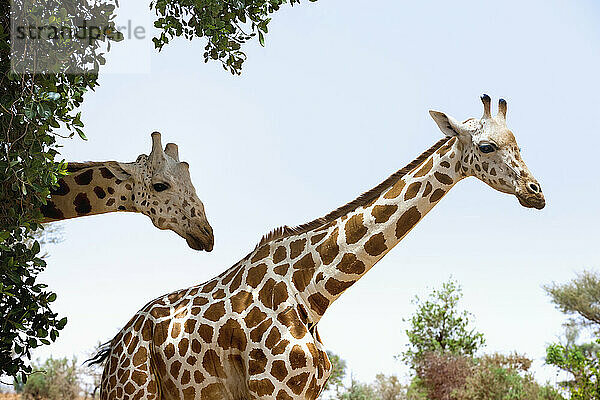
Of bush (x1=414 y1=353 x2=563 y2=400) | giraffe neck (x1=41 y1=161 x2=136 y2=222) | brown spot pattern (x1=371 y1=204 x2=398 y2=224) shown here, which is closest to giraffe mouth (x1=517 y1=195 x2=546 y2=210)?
brown spot pattern (x1=371 y1=204 x2=398 y2=224)

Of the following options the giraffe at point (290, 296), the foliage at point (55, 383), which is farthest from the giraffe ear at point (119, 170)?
the foliage at point (55, 383)

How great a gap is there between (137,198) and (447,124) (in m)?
2.15

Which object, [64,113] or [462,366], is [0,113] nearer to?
[64,113]

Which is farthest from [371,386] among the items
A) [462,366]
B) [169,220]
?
[169,220]

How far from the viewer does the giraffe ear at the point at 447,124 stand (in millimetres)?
4086

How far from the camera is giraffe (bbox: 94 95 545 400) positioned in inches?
151

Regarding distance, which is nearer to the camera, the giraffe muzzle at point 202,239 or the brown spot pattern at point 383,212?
the brown spot pattern at point 383,212

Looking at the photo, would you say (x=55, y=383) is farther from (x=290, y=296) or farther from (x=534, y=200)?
(x=534, y=200)

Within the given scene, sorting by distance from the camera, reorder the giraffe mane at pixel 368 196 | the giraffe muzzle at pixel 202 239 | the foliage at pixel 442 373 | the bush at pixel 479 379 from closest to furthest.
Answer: the giraffe mane at pixel 368 196
the giraffe muzzle at pixel 202 239
the bush at pixel 479 379
the foliage at pixel 442 373

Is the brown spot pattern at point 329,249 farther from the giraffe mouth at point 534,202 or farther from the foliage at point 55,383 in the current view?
the foliage at point 55,383

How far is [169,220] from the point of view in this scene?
455 cm

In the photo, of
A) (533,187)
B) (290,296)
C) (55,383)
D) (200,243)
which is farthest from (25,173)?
(55,383)

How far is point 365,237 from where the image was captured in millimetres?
4031

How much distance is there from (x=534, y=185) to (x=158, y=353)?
2.49 metres
